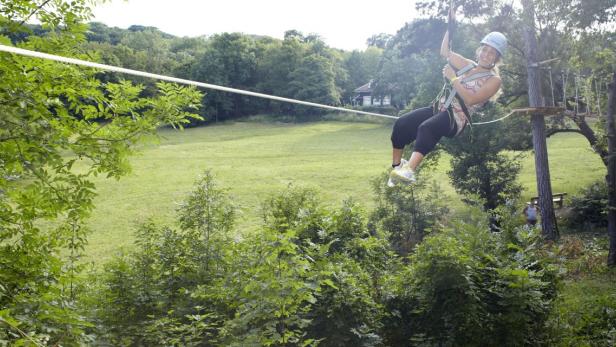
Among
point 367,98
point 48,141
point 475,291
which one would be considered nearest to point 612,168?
point 475,291

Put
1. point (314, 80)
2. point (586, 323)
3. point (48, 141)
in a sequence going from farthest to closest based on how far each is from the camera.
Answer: point (314, 80)
point (586, 323)
point (48, 141)

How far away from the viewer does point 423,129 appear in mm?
5078

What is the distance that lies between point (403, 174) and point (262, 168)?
2871 cm

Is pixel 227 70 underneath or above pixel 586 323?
above

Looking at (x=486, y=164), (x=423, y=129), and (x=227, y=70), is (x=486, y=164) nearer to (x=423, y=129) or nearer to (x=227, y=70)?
(x=423, y=129)

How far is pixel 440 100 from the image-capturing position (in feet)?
17.3

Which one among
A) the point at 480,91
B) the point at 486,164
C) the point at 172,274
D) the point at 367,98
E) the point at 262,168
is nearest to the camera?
the point at 480,91

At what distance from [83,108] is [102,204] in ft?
66.3

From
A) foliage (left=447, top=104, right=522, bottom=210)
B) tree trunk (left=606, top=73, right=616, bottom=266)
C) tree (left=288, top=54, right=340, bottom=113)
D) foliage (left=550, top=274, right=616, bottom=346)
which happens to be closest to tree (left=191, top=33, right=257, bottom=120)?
tree (left=288, top=54, right=340, bottom=113)

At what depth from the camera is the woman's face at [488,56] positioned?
4.95m

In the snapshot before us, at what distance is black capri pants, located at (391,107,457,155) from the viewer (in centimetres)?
507

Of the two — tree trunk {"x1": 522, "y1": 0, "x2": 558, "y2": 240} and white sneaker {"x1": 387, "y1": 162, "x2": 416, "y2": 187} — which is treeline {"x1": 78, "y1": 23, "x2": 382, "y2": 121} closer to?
tree trunk {"x1": 522, "y1": 0, "x2": 558, "y2": 240}

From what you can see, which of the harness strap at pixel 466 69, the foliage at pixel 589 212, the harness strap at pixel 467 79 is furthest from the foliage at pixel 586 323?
the foliage at pixel 589 212

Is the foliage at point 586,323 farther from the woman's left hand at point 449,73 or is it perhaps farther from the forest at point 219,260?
the woman's left hand at point 449,73
